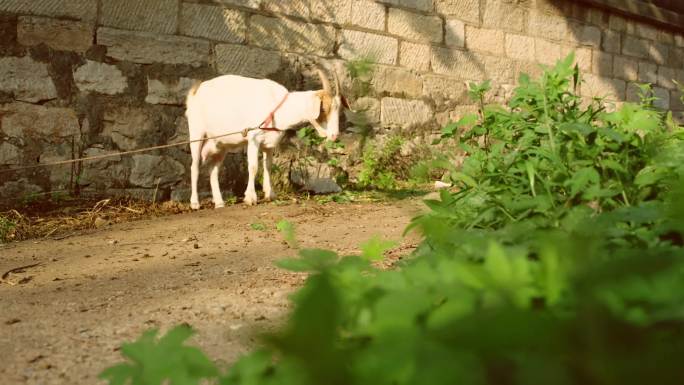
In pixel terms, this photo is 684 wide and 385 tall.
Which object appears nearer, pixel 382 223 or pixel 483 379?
pixel 483 379

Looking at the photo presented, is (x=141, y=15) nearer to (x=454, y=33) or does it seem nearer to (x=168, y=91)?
(x=168, y=91)

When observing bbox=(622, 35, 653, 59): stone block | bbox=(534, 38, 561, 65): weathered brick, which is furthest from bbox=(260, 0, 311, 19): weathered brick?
bbox=(622, 35, 653, 59): stone block

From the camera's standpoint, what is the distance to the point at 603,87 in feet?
25.4

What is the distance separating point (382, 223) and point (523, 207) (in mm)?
2537

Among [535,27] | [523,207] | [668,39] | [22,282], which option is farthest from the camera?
[668,39]

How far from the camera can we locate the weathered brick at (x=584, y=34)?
24.4ft

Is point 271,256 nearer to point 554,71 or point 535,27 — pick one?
point 554,71

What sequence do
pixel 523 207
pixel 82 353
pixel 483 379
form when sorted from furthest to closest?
pixel 82 353 → pixel 523 207 → pixel 483 379

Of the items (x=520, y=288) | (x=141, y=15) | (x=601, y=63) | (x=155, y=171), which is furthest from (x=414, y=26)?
(x=520, y=288)

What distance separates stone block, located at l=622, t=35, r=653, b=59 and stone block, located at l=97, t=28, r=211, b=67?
5.48 metres

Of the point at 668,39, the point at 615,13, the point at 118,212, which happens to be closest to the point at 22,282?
the point at 118,212

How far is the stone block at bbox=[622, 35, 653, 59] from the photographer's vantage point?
312 inches

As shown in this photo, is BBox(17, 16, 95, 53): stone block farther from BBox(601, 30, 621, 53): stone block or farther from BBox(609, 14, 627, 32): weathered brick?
BBox(609, 14, 627, 32): weathered brick

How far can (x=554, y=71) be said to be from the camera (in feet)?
6.22
